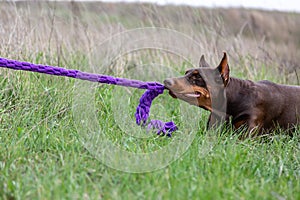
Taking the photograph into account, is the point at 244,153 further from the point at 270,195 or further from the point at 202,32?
the point at 202,32

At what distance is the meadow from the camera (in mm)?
2971

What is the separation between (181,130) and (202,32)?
2.68 m

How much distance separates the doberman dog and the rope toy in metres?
0.23

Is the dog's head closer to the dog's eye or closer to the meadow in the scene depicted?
the dog's eye

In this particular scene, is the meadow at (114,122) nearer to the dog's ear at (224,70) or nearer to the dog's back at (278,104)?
the dog's back at (278,104)

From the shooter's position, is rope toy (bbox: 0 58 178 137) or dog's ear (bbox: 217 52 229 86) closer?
rope toy (bbox: 0 58 178 137)

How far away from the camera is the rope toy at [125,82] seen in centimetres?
386

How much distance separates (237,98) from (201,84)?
446 mm

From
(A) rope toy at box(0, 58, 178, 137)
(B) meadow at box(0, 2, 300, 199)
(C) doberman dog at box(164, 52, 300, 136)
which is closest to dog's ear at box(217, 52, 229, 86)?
→ (C) doberman dog at box(164, 52, 300, 136)

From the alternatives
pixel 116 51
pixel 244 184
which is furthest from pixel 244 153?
pixel 116 51

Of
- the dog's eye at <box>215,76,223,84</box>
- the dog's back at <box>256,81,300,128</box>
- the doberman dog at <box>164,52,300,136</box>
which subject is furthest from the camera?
the dog's back at <box>256,81,300,128</box>

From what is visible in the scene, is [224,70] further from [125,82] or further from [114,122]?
[114,122]

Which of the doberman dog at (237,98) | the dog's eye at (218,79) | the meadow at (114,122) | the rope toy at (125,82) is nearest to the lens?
the meadow at (114,122)

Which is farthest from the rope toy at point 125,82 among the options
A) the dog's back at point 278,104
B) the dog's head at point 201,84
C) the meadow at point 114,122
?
the dog's back at point 278,104
